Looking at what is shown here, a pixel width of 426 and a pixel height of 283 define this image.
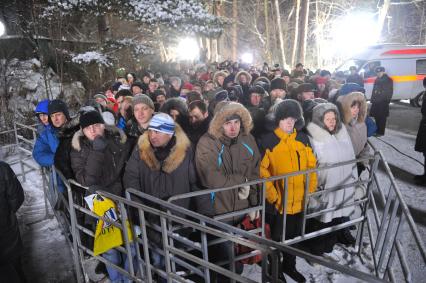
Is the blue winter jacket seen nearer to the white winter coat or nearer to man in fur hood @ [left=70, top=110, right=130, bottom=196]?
man in fur hood @ [left=70, top=110, right=130, bottom=196]

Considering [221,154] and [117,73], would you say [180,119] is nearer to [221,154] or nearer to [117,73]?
[221,154]

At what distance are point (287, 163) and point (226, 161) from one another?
0.72m

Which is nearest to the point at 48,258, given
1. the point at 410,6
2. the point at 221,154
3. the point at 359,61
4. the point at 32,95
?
the point at 221,154

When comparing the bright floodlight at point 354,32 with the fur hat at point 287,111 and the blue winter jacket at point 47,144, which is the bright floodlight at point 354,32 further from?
the blue winter jacket at point 47,144

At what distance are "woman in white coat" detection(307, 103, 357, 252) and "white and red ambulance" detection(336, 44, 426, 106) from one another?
11.3 meters

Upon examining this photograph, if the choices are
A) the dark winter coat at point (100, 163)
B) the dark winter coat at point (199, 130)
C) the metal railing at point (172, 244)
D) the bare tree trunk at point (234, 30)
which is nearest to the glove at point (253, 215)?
the metal railing at point (172, 244)

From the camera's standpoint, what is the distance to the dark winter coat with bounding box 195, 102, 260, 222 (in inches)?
124

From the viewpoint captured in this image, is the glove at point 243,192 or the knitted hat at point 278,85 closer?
the glove at point 243,192

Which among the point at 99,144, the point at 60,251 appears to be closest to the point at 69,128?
the point at 99,144

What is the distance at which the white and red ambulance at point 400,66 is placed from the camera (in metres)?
13.8

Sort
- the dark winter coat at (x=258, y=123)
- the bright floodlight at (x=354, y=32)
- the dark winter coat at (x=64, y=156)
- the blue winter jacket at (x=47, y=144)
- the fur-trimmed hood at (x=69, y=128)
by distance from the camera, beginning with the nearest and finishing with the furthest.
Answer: the dark winter coat at (x=64, y=156), the fur-trimmed hood at (x=69, y=128), the blue winter jacket at (x=47, y=144), the dark winter coat at (x=258, y=123), the bright floodlight at (x=354, y=32)

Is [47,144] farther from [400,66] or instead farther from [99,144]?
[400,66]

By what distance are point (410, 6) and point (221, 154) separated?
40.0m

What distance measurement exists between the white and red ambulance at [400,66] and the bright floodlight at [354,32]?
413 inches
